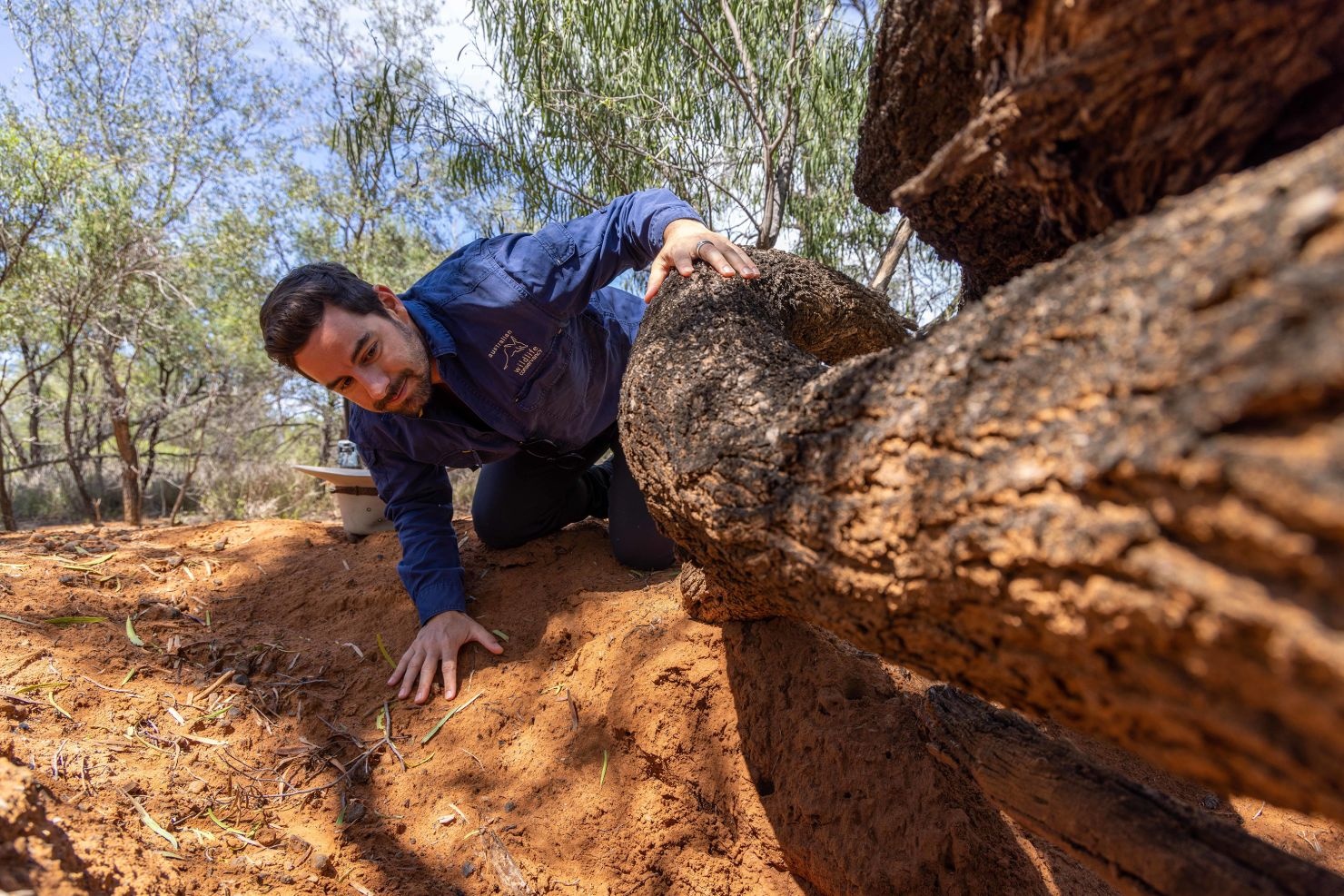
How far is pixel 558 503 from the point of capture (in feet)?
10.1

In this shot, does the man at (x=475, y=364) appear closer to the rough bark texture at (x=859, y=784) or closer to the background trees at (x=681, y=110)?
the rough bark texture at (x=859, y=784)

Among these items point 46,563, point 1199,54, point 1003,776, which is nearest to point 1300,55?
point 1199,54

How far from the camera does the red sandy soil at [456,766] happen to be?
150 centimetres

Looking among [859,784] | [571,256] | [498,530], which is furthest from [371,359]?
[859,784]

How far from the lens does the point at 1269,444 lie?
20.4 inches

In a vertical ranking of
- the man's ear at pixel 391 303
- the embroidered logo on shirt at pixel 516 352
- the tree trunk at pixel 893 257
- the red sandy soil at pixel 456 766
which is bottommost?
the red sandy soil at pixel 456 766

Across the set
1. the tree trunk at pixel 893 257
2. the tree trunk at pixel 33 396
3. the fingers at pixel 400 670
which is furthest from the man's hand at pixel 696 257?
the tree trunk at pixel 33 396

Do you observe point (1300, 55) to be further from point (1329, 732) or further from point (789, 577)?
point (789, 577)

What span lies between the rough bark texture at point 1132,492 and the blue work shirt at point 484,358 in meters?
1.52

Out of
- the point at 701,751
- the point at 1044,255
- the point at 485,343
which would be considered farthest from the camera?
the point at 485,343

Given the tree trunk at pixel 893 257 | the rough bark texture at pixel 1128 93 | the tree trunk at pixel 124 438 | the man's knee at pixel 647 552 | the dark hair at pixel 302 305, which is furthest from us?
the tree trunk at pixel 124 438

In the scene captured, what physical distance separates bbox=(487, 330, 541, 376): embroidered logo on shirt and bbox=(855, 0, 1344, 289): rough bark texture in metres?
1.65

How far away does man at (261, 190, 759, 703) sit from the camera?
219cm

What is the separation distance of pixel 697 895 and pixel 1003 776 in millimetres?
820
